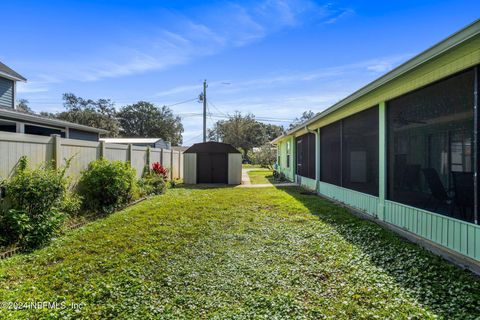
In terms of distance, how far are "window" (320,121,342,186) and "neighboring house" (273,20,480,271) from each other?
0.47 metres

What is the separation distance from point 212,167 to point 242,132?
2771 cm

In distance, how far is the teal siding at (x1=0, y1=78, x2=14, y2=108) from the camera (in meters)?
12.5

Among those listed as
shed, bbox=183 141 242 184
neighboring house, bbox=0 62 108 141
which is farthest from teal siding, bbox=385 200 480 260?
neighboring house, bbox=0 62 108 141

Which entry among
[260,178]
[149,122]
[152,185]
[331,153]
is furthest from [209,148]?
[149,122]

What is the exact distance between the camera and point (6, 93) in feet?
41.8

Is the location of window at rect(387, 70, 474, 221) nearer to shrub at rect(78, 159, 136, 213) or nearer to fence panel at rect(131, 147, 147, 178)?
shrub at rect(78, 159, 136, 213)

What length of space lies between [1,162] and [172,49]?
872 cm

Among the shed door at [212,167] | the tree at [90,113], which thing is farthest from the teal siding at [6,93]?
the tree at [90,113]

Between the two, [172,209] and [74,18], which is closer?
[172,209]

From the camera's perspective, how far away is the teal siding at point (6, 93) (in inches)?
491

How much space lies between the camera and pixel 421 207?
4441 mm

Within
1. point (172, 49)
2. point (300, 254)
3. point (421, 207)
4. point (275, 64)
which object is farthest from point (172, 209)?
point (275, 64)

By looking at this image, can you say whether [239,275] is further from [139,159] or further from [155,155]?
[155,155]

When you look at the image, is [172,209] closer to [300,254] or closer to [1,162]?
[1,162]
